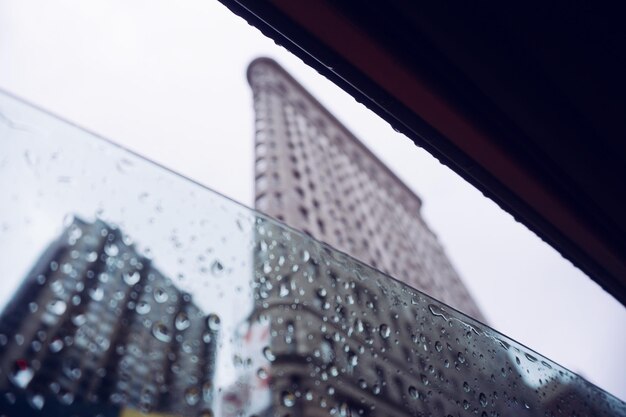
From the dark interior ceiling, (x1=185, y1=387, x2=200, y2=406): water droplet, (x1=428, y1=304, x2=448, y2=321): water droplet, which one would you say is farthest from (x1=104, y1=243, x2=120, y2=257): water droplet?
(x1=428, y1=304, x2=448, y2=321): water droplet

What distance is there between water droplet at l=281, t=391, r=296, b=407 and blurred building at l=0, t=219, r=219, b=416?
201 mm

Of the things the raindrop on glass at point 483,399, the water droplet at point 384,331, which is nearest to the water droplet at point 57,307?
the water droplet at point 384,331

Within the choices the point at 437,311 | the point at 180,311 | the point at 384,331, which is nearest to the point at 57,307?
the point at 180,311

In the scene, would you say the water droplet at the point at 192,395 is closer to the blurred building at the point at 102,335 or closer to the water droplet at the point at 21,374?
the blurred building at the point at 102,335

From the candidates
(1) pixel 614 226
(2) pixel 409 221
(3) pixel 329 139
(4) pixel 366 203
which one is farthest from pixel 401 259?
(1) pixel 614 226

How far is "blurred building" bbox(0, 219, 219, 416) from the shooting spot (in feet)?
2.21

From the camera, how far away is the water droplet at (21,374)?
64 cm

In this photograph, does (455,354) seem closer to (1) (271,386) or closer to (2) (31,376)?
(1) (271,386)

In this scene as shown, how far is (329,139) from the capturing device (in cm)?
2327

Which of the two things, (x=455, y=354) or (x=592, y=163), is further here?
(x=592, y=163)

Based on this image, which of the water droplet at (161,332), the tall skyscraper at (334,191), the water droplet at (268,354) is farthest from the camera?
the tall skyscraper at (334,191)

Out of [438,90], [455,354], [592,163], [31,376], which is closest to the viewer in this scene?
[31,376]

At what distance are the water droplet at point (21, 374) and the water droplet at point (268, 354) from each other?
1.74ft

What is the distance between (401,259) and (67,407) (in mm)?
20938
